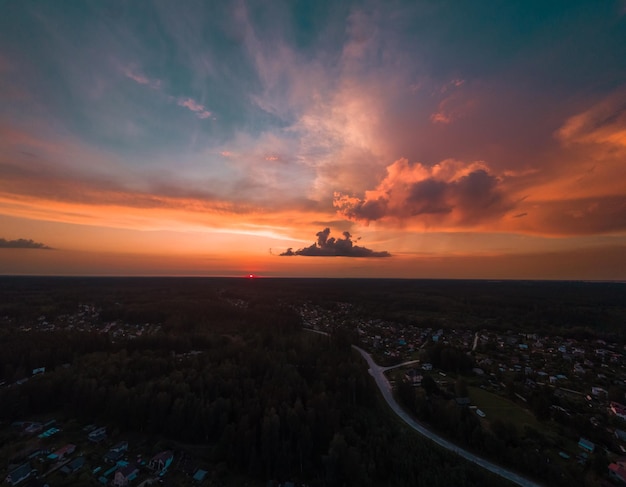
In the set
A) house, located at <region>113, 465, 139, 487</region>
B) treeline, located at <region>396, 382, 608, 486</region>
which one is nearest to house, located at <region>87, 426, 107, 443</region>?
house, located at <region>113, 465, 139, 487</region>

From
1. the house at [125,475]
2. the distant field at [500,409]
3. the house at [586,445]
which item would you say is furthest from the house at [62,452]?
the house at [586,445]

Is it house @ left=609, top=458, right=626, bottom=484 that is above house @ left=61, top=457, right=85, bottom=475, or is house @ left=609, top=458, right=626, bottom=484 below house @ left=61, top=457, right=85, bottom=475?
above

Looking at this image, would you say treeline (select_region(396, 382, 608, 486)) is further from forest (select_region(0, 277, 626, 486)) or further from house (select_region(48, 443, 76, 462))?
house (select_region(48, 443, 76, 462))

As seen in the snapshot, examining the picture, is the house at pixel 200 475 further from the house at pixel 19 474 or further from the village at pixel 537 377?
the village at pixel 537 377

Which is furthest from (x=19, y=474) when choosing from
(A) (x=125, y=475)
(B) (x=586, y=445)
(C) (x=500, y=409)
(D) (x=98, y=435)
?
(B) (x=586, y=445)

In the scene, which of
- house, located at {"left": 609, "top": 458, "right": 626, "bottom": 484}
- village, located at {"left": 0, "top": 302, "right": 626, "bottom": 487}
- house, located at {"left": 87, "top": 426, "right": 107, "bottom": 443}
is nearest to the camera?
house, located at {"left": 609, "top": 458, "right": 626, "bottom": 484}

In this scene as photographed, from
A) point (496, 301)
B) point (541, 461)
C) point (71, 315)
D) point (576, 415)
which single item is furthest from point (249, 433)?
point (496, 301)
